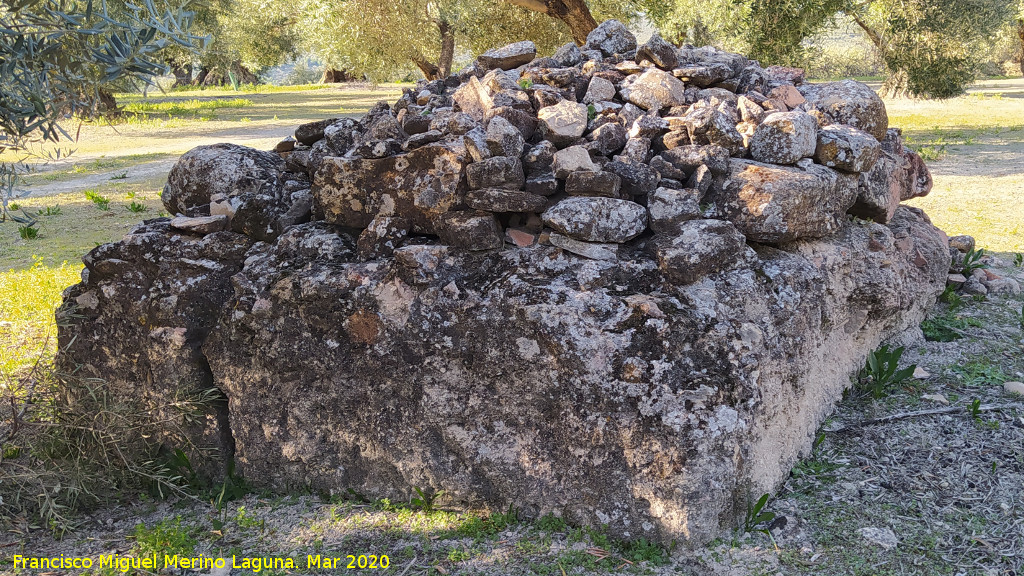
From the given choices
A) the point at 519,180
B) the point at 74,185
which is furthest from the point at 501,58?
the point at 74,185

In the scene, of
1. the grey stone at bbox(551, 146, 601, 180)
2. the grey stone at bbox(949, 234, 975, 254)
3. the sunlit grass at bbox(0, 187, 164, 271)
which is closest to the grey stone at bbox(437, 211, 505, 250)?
the grey stone at bbox(551, 146, 601, 180)

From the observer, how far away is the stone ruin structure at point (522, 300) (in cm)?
Answer: 296

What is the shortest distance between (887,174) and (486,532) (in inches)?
129

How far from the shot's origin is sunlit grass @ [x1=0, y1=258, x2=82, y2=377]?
526cm

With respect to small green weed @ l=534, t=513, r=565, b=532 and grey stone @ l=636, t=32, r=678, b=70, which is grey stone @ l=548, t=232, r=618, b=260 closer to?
small green weed @ l=534, t=513, r=565, b=532

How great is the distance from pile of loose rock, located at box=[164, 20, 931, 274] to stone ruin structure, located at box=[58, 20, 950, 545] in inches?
0.6

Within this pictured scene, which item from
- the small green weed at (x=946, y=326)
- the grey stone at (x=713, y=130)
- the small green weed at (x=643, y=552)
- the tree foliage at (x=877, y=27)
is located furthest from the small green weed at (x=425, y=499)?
the tree foliage at (x=877, y=27)

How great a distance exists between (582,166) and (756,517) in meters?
1.69

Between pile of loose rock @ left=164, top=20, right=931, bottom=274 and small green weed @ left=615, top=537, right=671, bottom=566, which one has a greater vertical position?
pile of loose rock @ left=164, top=20, right=931, bottom=274

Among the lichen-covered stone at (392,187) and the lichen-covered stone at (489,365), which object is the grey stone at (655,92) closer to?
the lichen-covered stone at (489,365)

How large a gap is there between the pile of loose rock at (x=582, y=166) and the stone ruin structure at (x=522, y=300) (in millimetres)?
15

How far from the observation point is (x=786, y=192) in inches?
138

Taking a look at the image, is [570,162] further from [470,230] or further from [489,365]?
[489,365]

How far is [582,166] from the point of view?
3482 mm
